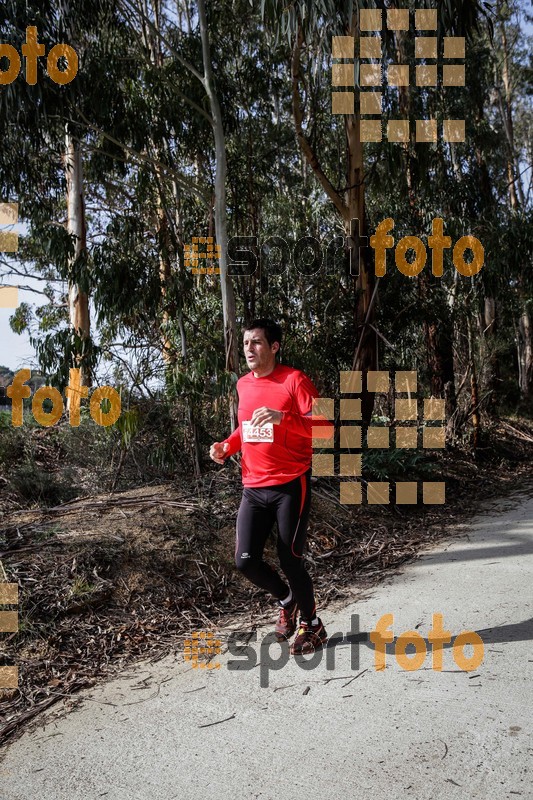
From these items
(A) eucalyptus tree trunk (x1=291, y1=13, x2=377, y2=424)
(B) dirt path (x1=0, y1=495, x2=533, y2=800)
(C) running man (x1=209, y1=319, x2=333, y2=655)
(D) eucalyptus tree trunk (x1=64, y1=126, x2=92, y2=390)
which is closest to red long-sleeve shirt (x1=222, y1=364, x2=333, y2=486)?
(C) running man (x1=209, y1=319, x2=333, y2=655)

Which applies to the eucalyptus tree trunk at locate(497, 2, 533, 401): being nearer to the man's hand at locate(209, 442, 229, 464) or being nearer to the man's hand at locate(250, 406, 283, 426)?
the man's hand at locate(209, 442, 229, 464)

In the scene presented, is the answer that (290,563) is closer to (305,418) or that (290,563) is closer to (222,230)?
(305,418)

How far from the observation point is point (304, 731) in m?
3.34

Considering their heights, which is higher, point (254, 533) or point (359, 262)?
point (359, 262)

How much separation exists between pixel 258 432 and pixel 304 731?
1617mm

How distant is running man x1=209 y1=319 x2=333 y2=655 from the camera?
4.28 meters

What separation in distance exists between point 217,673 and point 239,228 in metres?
8.12

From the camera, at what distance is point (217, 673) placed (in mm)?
4090

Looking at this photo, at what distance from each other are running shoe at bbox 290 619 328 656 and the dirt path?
99mm

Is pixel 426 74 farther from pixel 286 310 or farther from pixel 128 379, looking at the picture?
pixel 128 379

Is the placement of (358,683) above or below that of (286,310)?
below

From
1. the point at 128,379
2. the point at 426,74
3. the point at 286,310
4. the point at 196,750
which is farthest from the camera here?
the point at 426,74

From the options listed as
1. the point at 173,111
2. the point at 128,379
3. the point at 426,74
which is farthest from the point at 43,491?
the point at 426,74

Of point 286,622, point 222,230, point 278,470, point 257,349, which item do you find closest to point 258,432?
point 278,470
